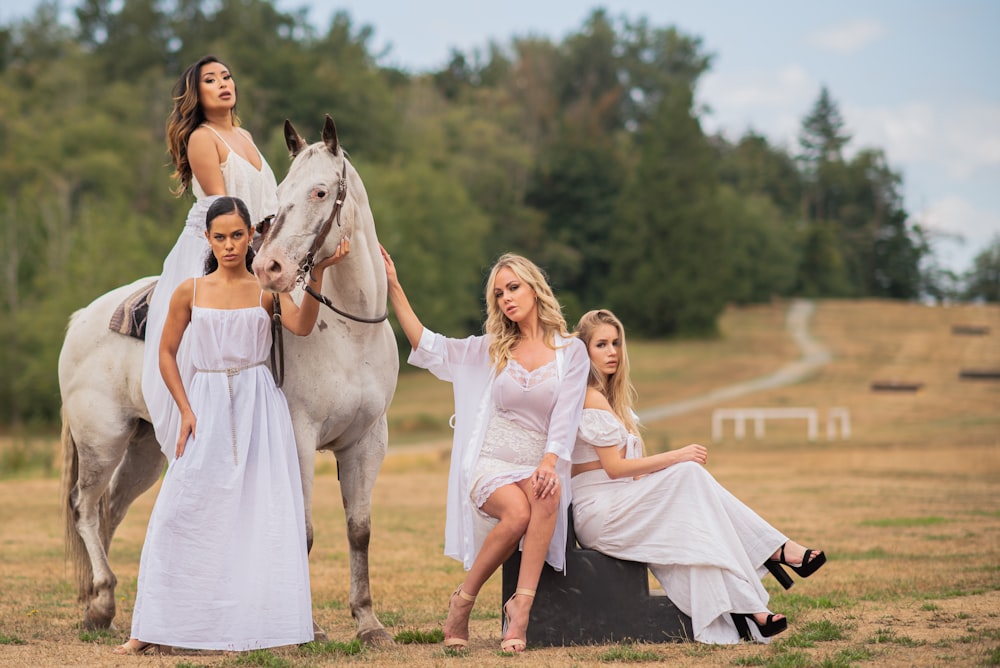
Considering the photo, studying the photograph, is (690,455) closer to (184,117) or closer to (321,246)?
(321,246)

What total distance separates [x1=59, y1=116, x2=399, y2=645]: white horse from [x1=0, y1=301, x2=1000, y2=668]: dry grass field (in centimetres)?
67

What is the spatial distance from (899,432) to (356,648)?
26.7m

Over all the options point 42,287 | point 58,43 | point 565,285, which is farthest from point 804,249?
point 42,287

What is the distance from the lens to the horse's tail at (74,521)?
25.4 ft

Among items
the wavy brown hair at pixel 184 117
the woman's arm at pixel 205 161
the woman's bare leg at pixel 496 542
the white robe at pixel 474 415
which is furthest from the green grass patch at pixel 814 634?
the wavy brown hair at pixel 184 117

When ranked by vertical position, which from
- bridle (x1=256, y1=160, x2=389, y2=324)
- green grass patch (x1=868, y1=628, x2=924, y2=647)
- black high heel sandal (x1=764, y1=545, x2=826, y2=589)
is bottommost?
green grass patch (x1=868, y1=628, x2=924, y2=647)

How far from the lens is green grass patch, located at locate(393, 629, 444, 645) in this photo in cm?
662

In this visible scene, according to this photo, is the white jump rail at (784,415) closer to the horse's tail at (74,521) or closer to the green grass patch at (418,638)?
the horse's tail at (74,521)

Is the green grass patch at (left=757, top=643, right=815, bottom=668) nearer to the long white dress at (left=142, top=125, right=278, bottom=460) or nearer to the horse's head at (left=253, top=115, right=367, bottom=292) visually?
the horse's head at (left=253, top=115, right=367, bottom=292)

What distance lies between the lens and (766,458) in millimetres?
24328

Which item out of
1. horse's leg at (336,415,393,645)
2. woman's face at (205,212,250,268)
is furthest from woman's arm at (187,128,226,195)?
horse's leg at (336,415,393,645)

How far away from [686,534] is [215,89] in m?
3.88

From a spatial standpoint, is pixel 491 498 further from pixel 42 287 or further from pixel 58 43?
pixel 58 43

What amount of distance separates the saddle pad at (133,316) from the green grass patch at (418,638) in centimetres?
261
